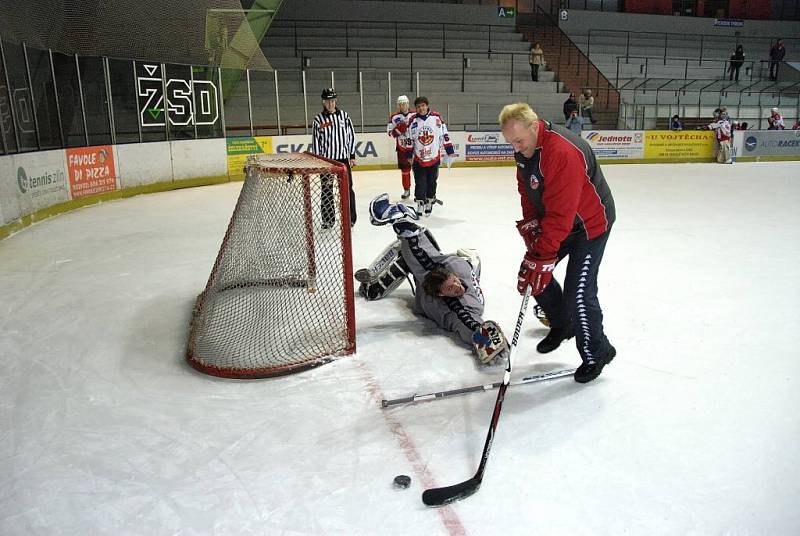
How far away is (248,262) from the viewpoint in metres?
3.60

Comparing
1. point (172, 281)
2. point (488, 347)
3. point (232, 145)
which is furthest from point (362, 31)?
point (488, 347)

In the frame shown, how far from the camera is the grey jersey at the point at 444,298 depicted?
3312mm

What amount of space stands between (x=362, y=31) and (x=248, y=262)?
1585cm

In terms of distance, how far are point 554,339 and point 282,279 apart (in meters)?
1.53

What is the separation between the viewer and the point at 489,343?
118 inches

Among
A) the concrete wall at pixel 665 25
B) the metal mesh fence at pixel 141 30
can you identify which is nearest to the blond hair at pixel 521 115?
the metal mesh fence at pixel 141 30

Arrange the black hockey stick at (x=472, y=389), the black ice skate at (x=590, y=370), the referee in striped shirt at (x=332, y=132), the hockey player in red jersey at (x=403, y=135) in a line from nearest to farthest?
the black hockey stick at (x=472, y=389) → the black ice skate at (x=590, y=370) → the referee in striped shirt at (x=332, y=132) → the hockey player in red jersey at (x=403, y=135)

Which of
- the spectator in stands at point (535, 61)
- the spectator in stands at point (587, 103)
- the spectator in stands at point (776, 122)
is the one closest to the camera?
the spectator in stands at point (587, 103)

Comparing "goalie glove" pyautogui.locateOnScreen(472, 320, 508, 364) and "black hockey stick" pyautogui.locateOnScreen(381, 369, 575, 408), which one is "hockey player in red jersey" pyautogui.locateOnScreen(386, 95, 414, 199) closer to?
"goalie glove" pyautogui.locateOnScreen(472, 320, 508, 364)

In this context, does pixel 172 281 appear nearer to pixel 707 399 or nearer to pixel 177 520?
pixel 177 520

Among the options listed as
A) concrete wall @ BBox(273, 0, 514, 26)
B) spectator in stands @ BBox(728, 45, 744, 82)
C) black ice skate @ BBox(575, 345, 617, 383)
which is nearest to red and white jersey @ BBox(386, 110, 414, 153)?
black ice skate @ BBox(575, 345, 617, 383)

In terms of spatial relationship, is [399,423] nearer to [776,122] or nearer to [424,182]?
[424,182]

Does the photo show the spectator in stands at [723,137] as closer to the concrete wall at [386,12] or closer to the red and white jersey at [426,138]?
the concrete wall at [386,12]

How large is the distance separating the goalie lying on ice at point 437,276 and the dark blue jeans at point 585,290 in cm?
42
